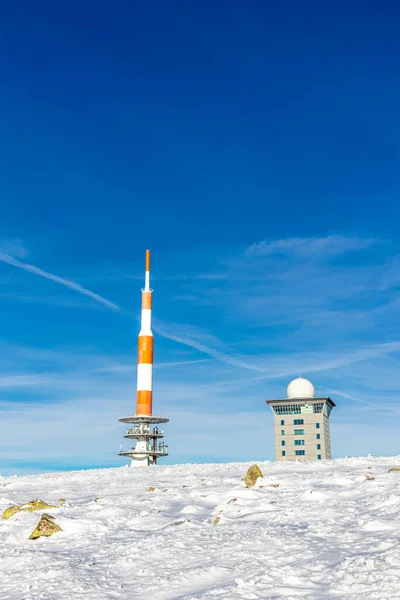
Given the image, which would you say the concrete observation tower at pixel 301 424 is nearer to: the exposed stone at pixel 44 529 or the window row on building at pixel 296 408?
the window row on building at pixel 296 408

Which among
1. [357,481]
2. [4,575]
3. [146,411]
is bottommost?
[4,575]

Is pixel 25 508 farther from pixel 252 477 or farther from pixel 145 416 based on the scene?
pixel 145 416

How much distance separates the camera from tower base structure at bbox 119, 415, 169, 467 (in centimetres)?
7075

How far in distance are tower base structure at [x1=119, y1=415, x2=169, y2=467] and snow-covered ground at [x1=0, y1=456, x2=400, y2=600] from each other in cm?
4944

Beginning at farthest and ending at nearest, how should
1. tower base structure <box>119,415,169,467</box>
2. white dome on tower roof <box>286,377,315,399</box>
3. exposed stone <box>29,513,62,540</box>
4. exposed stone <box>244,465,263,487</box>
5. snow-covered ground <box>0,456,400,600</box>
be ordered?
white dome on tower roof <box>286,377,315,399</box>
tower base structure <box>119,415,169,467</box>
exposed stone <box>244,465,263,487</box>
exposed stone <box>29,513,62,540</box>
snow-covered ground <box>0,456,400,600</box>

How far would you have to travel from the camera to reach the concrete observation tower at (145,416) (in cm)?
7092

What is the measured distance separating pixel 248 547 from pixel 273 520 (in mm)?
2844

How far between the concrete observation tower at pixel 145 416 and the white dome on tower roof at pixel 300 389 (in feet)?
172

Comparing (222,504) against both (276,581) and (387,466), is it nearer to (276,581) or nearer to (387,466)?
(276,581)

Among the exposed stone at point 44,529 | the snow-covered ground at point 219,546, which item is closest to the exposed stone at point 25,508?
the snow-covered ground at point 219,546

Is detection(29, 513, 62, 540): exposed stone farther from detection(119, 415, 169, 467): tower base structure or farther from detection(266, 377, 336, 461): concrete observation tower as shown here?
detection(266, 377, 336, 461): concrete observation tower

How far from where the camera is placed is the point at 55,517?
1659cm

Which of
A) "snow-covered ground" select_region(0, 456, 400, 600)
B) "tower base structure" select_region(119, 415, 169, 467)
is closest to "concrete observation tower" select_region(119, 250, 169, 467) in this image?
"tower base structure" select_region(119, 415, 169, 467)

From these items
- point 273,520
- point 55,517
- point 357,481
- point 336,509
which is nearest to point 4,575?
point 55,517
